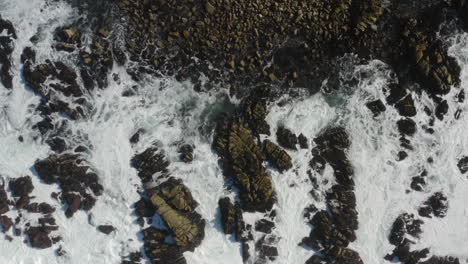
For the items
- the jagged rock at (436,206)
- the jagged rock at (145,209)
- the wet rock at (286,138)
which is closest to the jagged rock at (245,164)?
the wet rock at (286,138)

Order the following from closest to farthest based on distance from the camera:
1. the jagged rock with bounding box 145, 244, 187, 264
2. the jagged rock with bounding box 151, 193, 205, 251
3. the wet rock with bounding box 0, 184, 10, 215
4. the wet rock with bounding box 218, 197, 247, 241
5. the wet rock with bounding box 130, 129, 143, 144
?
the jagged rock with bounding box 151, 193, 205, 251 < the jagged rock with bounding box 145, 244, 187, 264 < the wet rock with bounding box 218, 197, 247, 241 < the wet rock with bounding box 0, 184, 10, 215 < the wet rock with bounding box 130, 129, 143, 144

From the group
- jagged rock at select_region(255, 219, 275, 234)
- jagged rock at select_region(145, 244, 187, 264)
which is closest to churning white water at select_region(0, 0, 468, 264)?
jagged rock at select_region(255, 219, 275, 234)

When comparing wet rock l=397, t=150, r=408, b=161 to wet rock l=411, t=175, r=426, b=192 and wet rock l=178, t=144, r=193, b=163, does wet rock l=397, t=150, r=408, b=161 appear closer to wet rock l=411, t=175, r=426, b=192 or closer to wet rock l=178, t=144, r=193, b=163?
wet rock l=411, t=175, r=426, b=192

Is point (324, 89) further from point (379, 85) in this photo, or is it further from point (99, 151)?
point (99, 151)

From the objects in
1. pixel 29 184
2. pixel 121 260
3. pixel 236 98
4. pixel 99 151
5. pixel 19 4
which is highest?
pixel 19 4

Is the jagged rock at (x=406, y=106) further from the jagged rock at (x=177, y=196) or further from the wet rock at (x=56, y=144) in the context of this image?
the wet rock at (x=56, y=144)

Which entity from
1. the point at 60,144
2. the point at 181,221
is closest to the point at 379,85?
the point at 181,221

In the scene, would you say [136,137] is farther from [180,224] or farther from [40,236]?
[40,236]
